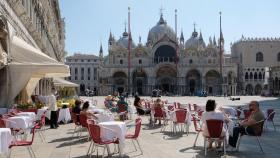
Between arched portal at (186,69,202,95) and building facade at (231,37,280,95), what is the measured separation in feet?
37.1

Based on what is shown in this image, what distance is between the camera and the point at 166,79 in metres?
89.3

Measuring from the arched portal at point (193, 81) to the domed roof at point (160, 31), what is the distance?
8.15 metres

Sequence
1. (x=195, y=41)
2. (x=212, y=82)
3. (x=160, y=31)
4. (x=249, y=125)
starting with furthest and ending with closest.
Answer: (x=195, y=41)
(x=160, y=31)
(x=212, y=82)
(x=249, y=125)

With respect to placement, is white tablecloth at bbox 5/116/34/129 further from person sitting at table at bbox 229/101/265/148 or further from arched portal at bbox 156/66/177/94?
arched portal at bbox 156/66/177/94

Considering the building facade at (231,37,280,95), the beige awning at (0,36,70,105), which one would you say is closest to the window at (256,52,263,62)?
the building facade at (231,37,280,95)

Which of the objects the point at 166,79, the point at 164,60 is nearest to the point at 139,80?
the point at 166,79

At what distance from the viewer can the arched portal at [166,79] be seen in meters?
88.9

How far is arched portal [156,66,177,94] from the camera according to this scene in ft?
292

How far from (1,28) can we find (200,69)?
2949 inches

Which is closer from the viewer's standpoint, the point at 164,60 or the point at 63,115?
the point at 63,115

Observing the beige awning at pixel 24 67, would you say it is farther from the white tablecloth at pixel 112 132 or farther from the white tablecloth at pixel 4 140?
the white tablecloth at pixel 4 140

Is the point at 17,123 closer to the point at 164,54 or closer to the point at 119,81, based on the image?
the point at 119,81

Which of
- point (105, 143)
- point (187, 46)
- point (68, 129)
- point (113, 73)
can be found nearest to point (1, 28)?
point (68, 129)

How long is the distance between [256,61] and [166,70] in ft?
69.9
